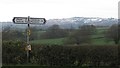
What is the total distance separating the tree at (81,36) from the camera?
536 inches

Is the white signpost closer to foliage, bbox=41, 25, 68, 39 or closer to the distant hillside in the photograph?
the distant hillside

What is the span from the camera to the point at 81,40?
13.8m

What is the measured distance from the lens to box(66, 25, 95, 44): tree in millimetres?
13609

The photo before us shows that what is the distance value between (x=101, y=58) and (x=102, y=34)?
4.03 m

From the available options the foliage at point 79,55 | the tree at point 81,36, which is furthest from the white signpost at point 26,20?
the tree at point 81,36

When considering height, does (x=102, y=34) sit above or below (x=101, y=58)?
above

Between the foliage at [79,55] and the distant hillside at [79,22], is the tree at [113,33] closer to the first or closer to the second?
the distant hillside at [79,22]

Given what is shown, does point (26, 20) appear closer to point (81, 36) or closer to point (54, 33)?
point (81, 36)

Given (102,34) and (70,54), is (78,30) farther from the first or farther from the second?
(70,54)

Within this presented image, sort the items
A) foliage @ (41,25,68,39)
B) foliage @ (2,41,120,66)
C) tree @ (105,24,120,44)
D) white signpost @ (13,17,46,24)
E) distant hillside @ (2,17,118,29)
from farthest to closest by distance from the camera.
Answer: foliage @ (41,25,68,39)
distant hillside @ (2,17,118,29)
tree @ (105,24,120,44)
foliage @ (2,41,120,66)
white signpost @ (13,17,46,24)

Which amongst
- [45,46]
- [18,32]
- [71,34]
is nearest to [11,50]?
[45,46]

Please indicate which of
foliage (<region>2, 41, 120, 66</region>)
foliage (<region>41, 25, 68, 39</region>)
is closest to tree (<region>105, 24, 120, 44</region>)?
foliage (<region>2, 41, 120, 66</region>)

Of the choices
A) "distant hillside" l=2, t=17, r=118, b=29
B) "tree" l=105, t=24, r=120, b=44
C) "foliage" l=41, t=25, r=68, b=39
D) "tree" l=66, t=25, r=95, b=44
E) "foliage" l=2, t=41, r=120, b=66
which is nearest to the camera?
"foliage" l=2, t=41, r=120, b=66

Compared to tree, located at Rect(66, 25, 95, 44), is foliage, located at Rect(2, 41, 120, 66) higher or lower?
lower
